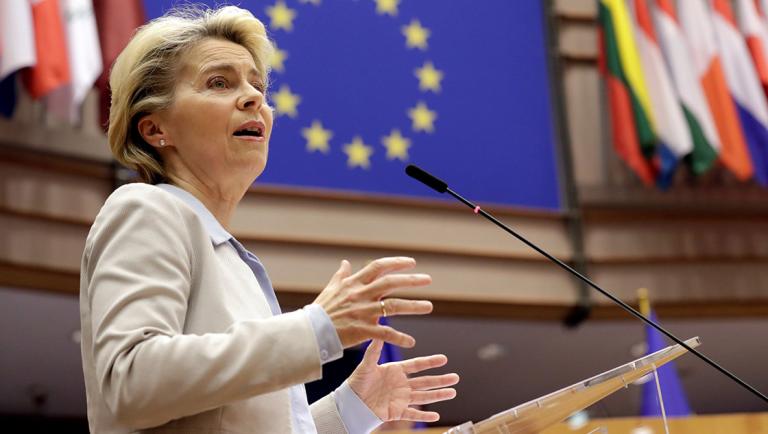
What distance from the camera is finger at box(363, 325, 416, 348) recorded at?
4.20 feet

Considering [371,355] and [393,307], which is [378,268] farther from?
[371,355]

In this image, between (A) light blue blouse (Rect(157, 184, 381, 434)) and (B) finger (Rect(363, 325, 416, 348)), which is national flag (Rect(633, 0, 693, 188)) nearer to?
(A) light blue blouse (Rect(157, 184, 381, 434))

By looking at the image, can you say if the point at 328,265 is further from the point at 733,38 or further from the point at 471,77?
the point at 733,38

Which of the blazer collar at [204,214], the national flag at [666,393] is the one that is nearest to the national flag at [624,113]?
the national flag at [666,393]

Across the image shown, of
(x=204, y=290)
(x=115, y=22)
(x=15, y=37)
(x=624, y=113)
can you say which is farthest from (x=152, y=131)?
(x=624, y=113)

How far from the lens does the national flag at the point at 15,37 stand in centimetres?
498

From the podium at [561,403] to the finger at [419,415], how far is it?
209 mm

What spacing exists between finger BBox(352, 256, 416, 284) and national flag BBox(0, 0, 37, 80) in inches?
160

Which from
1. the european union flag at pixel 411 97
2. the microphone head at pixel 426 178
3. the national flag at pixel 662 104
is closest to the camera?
the microphone head at pixel 426 178

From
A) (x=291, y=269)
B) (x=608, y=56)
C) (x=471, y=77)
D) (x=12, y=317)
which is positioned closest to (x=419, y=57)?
(x=471, y=77)

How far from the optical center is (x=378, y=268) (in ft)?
4.21

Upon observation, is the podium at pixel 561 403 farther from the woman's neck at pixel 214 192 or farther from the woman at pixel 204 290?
the woman's neck at pixel 214 192

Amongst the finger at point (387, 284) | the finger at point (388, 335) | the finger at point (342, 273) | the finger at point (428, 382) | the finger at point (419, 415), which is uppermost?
the finger at point (342, 273)

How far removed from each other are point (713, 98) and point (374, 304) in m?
5.66
